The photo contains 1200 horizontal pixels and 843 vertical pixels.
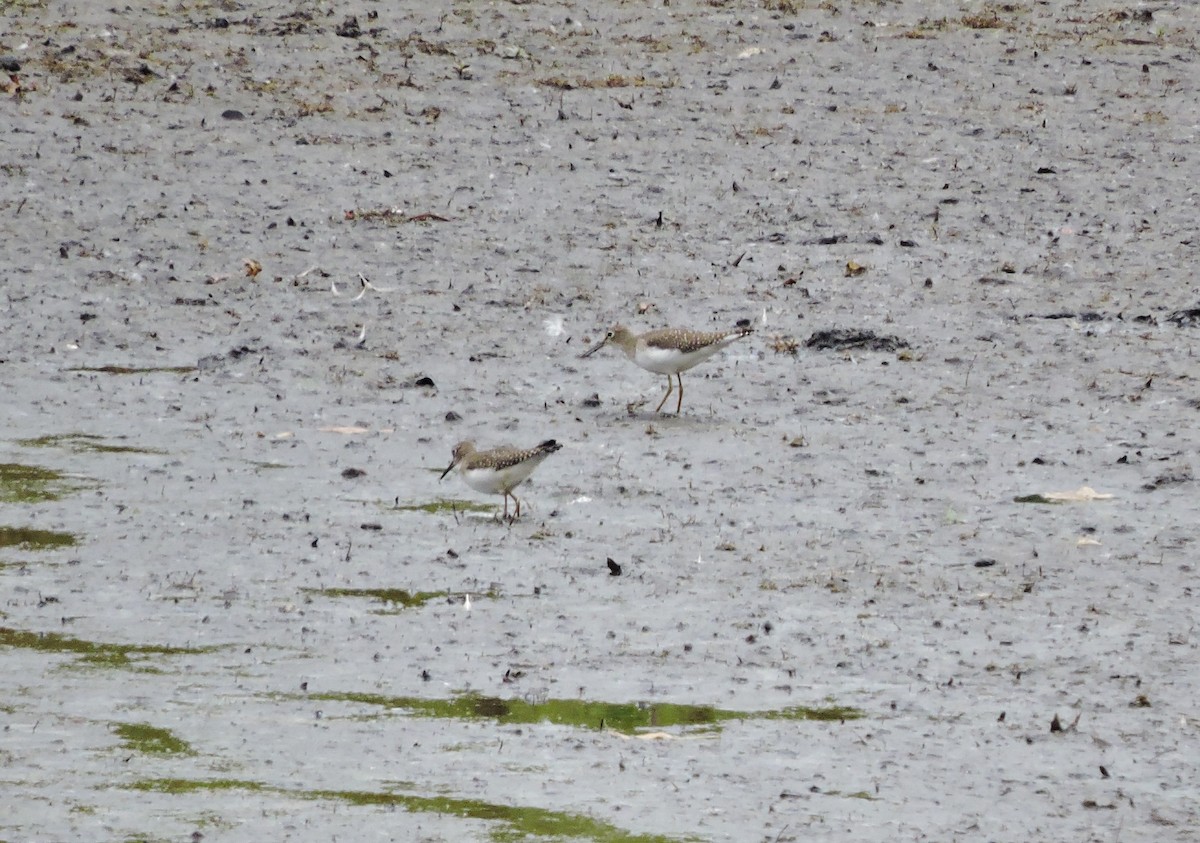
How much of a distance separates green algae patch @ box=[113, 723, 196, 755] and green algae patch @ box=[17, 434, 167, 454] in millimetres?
3952

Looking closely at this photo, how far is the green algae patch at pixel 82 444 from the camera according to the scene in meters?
10.8

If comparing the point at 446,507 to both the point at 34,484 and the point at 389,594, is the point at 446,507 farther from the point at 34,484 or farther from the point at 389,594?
the point at 34,484

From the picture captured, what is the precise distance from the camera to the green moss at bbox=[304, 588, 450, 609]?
8547 mm

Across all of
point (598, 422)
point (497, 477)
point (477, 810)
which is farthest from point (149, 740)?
point (598, 422)

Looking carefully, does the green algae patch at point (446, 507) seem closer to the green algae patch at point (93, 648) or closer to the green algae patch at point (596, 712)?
the green algae patch at point (93, 648)

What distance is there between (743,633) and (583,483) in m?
2.52

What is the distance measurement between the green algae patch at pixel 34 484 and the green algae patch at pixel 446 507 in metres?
1.68

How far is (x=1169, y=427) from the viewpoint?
445 inches

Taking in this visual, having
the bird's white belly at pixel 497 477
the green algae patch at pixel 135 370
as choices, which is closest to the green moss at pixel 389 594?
the bird's white belly at pixel 497 477

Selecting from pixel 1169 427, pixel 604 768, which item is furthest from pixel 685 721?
pixel 1169 427

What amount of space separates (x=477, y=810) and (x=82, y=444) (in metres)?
5.35

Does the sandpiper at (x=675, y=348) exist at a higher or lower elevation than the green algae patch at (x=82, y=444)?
higher

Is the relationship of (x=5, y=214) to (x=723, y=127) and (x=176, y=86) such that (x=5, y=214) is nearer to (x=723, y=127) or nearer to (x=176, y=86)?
(x=176, y=86)

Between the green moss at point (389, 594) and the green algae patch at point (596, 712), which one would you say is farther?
the green moss at point (389, 594)
